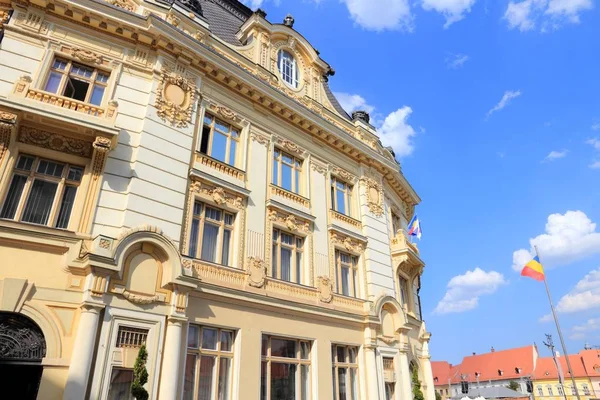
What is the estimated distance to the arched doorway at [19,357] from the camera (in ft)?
28.7

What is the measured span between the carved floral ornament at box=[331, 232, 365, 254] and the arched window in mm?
7202

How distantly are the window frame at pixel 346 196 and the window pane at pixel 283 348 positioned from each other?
612 cm

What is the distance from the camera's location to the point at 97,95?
40.0 feet

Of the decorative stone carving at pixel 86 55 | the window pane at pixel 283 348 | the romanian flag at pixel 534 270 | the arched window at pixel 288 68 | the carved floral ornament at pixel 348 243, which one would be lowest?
the window pane at pixel 283 348

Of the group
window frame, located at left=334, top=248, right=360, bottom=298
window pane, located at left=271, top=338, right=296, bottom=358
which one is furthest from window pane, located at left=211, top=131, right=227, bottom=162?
window pane, located at left=271, top=338, right=296, bottom=358

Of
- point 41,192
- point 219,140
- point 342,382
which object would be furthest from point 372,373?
point 41,192

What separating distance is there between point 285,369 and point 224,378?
2.37 m

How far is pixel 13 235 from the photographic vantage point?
9406 millimetres

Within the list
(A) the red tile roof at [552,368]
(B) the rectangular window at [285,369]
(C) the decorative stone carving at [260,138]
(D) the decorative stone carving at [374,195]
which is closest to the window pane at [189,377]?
(B) the rectangular window at [285,369]

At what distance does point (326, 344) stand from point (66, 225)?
9263 millimetres

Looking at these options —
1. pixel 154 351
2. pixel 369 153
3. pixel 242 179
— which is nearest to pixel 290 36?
pixel 369 153

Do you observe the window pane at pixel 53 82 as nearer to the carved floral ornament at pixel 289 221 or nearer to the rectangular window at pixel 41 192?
the rectangular window at pixel 41 192

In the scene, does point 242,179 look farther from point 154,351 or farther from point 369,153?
point 369,153

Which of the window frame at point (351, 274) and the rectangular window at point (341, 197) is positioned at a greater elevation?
the rectangular window at point (341, 197)
